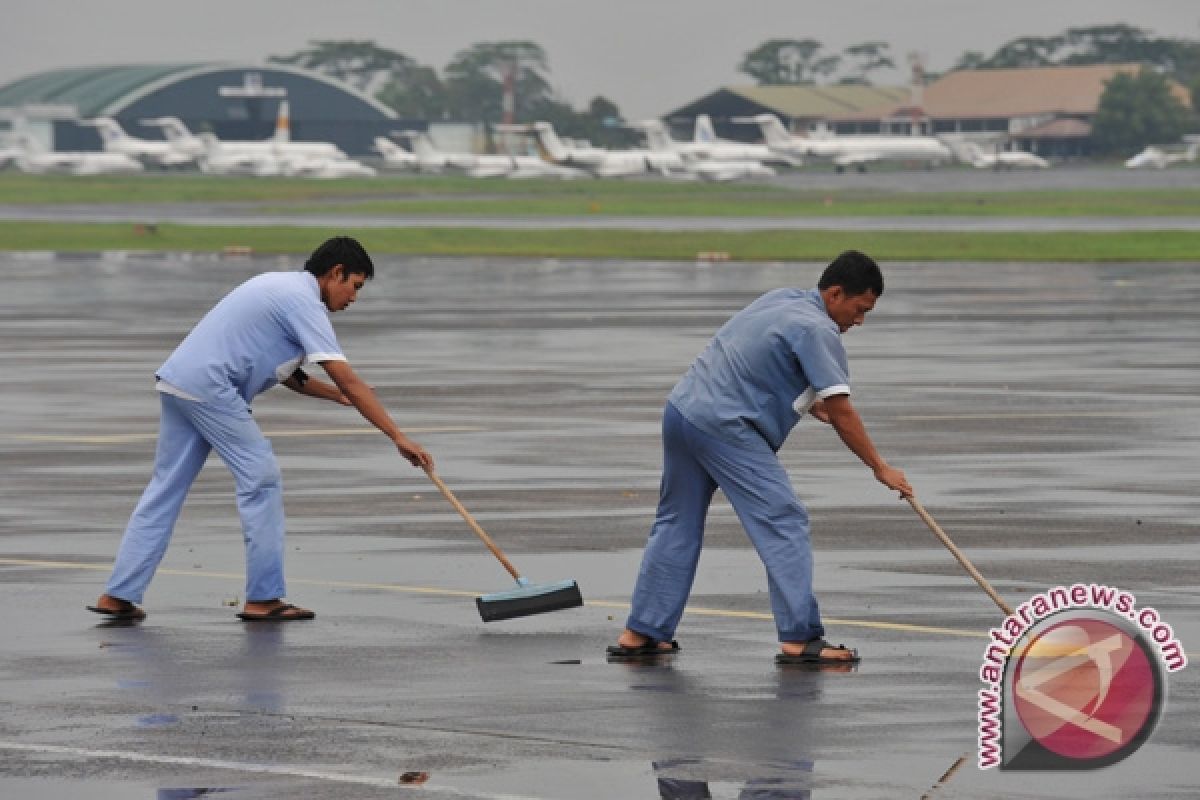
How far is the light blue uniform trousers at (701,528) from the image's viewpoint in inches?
463

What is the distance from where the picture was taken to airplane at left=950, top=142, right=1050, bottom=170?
172m

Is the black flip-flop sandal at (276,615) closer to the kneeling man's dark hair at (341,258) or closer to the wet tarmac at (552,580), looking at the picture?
the wet tarmac at (552,580)

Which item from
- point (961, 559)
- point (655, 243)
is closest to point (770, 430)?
point (961, 559)

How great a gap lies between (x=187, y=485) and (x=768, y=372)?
11.0 ft

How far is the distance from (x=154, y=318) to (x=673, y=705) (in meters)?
29.5

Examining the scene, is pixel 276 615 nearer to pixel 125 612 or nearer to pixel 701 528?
pixel 125 612

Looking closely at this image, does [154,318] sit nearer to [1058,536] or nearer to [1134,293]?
[1134,293]

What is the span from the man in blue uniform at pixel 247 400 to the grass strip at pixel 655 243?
45.8m

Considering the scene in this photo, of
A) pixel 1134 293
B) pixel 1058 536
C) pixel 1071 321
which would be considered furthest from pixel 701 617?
pixel 1134 293

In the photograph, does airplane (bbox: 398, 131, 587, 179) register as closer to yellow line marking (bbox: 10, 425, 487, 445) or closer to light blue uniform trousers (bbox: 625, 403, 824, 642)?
yellow line marking (bbox: 10, 425, 487, 445)

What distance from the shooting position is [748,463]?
11.8 m

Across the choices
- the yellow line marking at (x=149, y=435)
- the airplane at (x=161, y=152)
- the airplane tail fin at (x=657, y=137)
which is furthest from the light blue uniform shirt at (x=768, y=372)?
the airplane at (x=161, y=152)

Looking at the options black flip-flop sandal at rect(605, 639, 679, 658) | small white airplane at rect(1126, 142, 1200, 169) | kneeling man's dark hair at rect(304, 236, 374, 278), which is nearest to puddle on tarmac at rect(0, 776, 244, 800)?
black flip-flop sandal at rect(605, 639, 679, 658)

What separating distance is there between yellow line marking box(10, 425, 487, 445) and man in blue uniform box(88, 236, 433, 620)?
832cm
